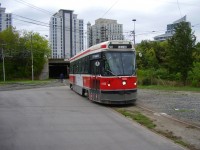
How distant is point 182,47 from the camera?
42.5 metres

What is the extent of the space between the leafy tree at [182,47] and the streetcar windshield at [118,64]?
2318 centimetres

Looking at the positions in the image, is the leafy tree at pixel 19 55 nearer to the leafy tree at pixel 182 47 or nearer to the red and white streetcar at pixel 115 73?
the leafy tree at pixel 182 47

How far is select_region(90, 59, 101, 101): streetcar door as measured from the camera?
68.7 ft

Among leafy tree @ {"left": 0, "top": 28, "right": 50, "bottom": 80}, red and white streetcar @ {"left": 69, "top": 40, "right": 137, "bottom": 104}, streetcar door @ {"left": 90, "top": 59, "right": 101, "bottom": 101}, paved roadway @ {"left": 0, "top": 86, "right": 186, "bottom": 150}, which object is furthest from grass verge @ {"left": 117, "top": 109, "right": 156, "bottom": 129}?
leafy tree @ {"left": 0, "top": 28, "right": 50, "bottom": 80}

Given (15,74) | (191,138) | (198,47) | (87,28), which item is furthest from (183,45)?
(15,74)

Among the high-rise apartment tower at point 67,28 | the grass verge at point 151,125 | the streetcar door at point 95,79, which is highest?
the high-rise apartment tower at point 67,28

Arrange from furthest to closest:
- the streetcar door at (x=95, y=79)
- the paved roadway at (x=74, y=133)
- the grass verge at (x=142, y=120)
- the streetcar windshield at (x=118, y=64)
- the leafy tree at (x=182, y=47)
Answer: the leafy tree at (x=182, y=47) < the streetcar door at (x=95, y=79) < the streetcar windshield at (x=118, y=64) < the grass verge at (x=142, y=120) < the paved roadway at (x=74, y=133)

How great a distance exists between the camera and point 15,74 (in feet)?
298

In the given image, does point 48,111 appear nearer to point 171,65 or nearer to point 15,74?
point 171,65

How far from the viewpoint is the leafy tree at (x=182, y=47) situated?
42500mm

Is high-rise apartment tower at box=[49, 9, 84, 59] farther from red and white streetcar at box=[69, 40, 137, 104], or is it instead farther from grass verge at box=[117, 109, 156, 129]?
grass verge at box=[117, 109, 156, 129]

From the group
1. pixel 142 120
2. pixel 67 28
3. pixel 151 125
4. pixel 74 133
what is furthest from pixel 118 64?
pixel 67 28

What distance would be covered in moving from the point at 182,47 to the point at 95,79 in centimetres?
2359

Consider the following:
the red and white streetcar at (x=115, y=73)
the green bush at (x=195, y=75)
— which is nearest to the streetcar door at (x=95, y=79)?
the red and white streetcar at (x=115, y=73)
